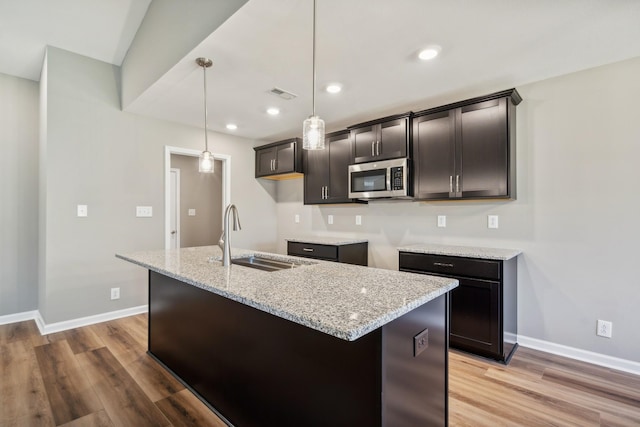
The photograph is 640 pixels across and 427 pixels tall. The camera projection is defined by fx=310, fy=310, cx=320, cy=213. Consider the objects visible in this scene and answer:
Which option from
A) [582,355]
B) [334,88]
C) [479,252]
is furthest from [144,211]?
[582,355]

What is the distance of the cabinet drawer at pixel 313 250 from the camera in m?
3.43

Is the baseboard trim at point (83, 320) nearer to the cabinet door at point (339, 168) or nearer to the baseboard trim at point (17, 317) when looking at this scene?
the baseboard trim at point (17, 317)

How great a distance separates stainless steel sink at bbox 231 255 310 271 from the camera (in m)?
2.12

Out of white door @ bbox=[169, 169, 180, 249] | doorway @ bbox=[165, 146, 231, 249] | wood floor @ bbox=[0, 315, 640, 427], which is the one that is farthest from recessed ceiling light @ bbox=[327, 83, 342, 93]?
white door @ bbox=[169, 169, 180, 249]

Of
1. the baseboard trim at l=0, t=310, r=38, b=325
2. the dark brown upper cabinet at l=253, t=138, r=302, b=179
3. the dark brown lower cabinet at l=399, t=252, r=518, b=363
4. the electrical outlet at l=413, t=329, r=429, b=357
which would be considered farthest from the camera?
the dark brown upper cabinet at l=253, t=138, r=302, b=179

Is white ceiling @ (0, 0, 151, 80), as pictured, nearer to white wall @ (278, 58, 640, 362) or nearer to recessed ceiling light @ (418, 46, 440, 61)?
recessed ceiling light @ (418, 46, 440, 61)

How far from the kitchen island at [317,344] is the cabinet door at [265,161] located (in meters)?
2.54

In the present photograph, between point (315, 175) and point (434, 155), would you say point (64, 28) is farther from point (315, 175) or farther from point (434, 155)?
point (434, 155)

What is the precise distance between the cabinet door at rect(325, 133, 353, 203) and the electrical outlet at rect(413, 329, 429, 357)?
2423mm

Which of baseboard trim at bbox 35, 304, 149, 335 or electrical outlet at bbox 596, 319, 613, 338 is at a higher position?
electrical outlet at bbox 596, 319, 613, 338

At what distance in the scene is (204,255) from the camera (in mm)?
2311

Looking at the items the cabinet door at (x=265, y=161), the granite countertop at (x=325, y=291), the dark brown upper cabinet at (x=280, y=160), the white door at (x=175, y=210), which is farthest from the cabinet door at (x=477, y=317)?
the white door at (x=175, y=210)

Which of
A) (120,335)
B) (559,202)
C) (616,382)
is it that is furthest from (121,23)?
(616,382)

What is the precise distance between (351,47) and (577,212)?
2167 millimetres
